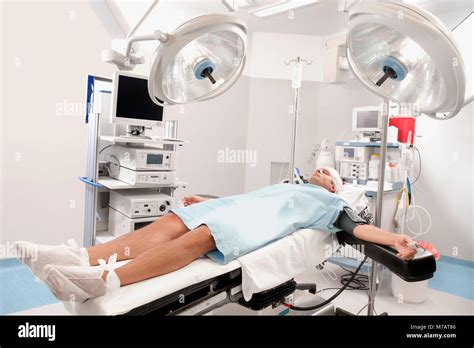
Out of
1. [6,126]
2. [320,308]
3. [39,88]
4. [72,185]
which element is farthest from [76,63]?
[320,308]

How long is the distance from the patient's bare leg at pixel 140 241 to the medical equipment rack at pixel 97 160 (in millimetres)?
700

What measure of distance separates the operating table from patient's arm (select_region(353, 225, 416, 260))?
3 cm

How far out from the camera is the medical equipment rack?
7.75 feet

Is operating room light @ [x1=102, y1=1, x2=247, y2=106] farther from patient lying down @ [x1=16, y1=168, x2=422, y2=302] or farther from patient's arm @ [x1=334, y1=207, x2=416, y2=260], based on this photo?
patient's arm @ [x1=334, y1=207, x2=416, y2=260]

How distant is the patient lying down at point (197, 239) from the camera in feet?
3.81

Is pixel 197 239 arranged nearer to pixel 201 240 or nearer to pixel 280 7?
pixel 201 240

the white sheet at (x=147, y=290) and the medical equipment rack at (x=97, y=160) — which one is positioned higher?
the medical equipment rack at (x=97, y=160)

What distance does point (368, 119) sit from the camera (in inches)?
131

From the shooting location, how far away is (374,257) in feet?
5.17

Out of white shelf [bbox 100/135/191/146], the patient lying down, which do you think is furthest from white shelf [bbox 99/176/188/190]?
the patient lying down

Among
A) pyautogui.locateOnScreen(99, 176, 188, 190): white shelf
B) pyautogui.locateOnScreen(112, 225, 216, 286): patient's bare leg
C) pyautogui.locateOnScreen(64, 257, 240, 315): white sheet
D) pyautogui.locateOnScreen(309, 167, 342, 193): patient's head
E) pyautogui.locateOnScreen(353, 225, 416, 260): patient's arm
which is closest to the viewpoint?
pyautogui.locateOnScreen(64, 257, 240, 315): white sheet

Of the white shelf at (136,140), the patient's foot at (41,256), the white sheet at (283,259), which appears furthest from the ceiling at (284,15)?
the patient's foot at (41,256)

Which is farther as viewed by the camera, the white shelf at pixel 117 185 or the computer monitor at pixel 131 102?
the computer monitor at pixel 131 102

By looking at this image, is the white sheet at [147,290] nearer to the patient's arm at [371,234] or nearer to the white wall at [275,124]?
the patient's arm at [371,234]
